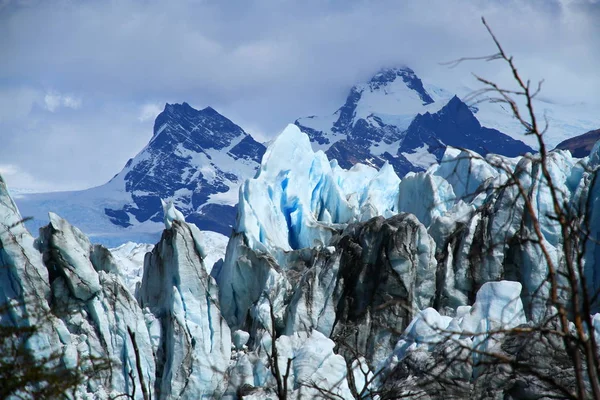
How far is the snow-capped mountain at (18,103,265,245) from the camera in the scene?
→ 82.5 m

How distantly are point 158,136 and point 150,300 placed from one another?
418 ft

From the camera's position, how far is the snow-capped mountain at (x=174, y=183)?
82.5m

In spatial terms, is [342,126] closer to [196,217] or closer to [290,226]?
[196,217]

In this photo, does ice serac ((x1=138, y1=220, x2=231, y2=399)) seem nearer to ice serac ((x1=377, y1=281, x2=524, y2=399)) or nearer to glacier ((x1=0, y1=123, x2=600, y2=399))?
glacier ((x1=0, y1=123, x2=600, y2=399))

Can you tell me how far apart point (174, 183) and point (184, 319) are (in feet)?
374

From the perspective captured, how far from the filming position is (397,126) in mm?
138375

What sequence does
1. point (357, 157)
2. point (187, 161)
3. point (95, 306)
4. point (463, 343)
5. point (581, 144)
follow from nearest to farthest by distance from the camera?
point (463, 343) < point (95, 306) < point (581, 144) < point (357, 157) < point (187, 161)

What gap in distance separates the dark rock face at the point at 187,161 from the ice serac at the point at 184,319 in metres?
82.6

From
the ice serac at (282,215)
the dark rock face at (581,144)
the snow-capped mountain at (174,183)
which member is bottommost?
the ice serac at (282,215)

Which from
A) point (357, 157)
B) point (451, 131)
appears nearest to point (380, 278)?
point (357, 157)

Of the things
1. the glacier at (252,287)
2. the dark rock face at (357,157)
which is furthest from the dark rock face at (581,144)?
the glacier at (252,287)

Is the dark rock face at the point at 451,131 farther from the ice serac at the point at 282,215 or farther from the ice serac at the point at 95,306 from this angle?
the ice serac at the point at 95,306

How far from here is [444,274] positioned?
20.4 metres

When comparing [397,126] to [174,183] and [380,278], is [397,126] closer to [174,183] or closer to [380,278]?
[174,183]
